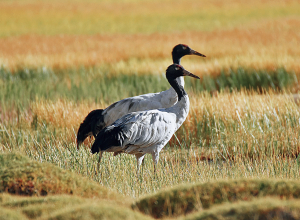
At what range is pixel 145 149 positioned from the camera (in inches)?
247

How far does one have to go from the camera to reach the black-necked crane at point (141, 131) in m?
5.71

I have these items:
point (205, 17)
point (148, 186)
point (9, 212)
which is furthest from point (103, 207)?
point (205, 17)

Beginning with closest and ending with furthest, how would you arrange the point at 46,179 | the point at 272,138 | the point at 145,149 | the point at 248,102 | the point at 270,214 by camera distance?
the point at 270,214
the point at 46,179
the point at 145,149
the point at 272,138
the point at 248,102

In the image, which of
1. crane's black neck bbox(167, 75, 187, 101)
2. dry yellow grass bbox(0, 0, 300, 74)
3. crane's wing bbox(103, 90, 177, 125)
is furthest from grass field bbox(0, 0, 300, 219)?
crane's black neck bbox(167, 75, 187, 101)

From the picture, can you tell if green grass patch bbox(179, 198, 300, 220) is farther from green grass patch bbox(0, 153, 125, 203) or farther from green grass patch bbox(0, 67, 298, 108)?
green grass patch bbox(0, 67, 298, 108)

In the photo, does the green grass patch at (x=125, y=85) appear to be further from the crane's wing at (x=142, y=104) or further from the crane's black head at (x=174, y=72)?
the crane's black head at (x=174, y=72)

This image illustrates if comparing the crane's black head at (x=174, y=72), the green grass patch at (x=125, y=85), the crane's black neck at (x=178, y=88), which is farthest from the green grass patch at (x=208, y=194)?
the green grass patch at (x=125, y=85)

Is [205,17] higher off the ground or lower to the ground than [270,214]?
higher

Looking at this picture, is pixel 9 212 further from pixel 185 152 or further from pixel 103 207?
pixel 185 152

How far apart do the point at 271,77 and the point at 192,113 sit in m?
5.10

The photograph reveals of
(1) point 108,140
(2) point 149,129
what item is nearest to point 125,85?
(2) point 149,129

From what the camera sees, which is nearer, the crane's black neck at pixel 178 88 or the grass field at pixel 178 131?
the grass field at pixel 178 131

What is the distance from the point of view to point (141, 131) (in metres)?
6.02

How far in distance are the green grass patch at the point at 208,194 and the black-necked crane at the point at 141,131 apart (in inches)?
75.1
